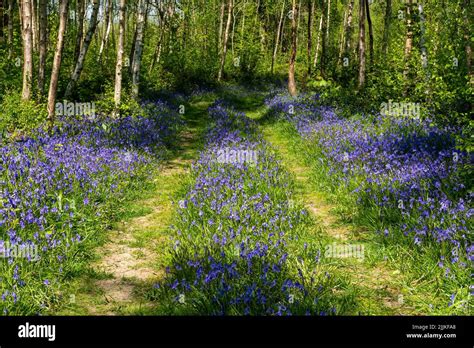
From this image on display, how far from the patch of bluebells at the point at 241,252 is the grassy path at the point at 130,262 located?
1.20 ft

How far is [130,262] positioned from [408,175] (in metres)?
5.46

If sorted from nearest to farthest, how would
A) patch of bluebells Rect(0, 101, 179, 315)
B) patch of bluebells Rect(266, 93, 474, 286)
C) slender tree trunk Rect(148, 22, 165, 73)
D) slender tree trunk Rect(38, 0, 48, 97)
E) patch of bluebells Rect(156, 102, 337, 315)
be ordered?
1. patch of bluebells Rect(156, 102, 337, 315)
2. patch of bluebells Rect(0, 101, 179, 315)
3. patch of bluebells Rect(266, 93, 474, 286)
4. slender tree trunk Rect(38, 0, 48, 97)
5. slender tree trunk Rect(148, 22, 165, 73)

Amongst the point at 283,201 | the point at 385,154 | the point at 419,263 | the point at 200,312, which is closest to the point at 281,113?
the point at 385,154

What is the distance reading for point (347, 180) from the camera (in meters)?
9.04

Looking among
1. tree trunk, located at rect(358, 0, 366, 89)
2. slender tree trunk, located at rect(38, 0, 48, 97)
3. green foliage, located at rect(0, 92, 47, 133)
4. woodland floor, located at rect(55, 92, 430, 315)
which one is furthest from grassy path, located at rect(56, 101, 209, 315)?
tree trunk, located at rect(358, 0, 366, 89)

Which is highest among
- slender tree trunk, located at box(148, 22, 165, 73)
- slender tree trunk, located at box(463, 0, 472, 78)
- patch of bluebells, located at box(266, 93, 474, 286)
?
slender tree trunk, located at box(148, 22, 165, 73)

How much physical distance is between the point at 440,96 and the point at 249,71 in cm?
3062

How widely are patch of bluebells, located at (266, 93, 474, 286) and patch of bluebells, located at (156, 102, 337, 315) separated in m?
1.48

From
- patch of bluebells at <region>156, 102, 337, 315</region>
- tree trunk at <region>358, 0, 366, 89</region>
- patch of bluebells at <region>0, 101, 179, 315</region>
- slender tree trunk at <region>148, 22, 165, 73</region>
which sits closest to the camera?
patch of bluebells at <region>156, 102, 337, 315</region>

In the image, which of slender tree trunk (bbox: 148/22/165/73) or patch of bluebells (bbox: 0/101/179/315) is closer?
patch of bluebells (bbox: 0/101/179/315)

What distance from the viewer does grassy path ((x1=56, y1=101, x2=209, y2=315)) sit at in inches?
198

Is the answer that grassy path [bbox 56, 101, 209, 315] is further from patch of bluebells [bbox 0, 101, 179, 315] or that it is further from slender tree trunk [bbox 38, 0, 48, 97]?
slender tree trunk [bbox 38, 0, 48, 97]

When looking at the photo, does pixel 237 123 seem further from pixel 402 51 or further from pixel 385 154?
pixel 385 154

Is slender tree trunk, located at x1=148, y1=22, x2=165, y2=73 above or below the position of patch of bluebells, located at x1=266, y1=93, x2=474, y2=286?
above
